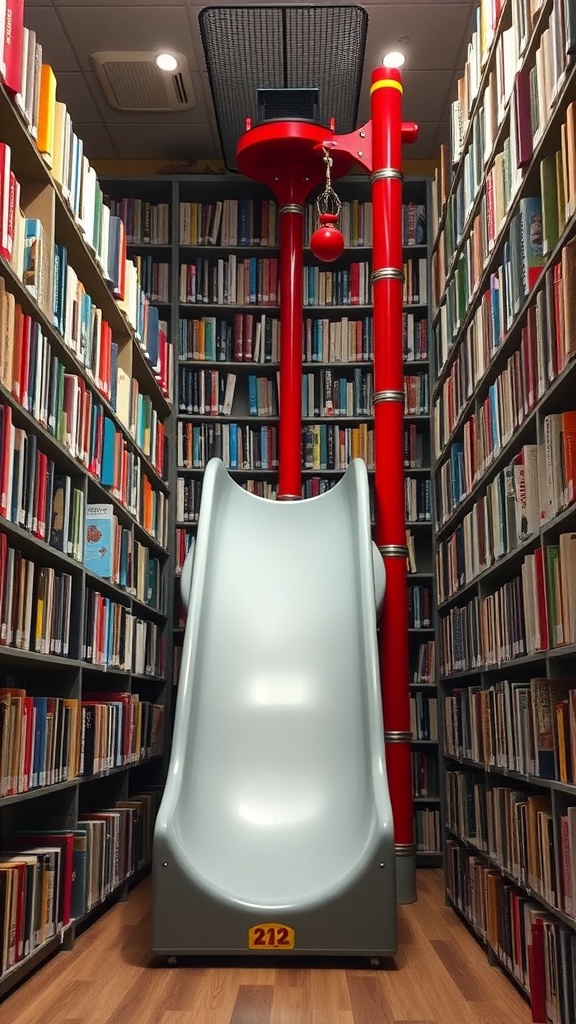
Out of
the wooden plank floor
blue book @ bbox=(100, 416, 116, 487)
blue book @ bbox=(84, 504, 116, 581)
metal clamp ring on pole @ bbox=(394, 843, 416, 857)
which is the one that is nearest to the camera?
the wooden plank floor

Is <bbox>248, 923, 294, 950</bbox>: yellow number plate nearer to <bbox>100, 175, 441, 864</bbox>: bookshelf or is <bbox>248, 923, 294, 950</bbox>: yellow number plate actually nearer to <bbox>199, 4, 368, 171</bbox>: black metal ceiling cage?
<bbox>100, 175, 441, 864</bbox>: bookshelf

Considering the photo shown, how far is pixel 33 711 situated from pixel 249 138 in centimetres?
307

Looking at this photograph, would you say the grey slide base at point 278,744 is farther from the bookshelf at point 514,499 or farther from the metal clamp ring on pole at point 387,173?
the metal clamp ring on pole at point 387,173

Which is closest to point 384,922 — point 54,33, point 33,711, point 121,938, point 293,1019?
Result: point 293,1019

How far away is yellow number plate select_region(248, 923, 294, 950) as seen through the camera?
9.19 ft

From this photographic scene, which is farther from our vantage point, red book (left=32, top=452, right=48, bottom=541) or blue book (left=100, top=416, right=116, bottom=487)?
blue book (left=100, top=416, right=116, bottom=487)

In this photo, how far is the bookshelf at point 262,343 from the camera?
534cm

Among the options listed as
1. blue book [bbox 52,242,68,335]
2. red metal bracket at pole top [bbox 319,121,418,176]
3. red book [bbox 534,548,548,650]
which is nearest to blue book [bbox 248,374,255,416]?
red metal bracket at pole top [bbox 319,121,418,176]

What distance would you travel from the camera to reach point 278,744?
11.4 feet

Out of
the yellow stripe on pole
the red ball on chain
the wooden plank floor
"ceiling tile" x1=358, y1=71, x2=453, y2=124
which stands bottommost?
the wooden plank floor

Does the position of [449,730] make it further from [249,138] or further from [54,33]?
[54,33]

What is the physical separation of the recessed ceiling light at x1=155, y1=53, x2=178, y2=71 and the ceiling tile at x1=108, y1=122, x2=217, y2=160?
50cm

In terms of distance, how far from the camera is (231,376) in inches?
213

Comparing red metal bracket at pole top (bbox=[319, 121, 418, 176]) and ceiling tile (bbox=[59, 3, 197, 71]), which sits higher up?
ceiling tile (bbox=[59, 3, 197, 71])
